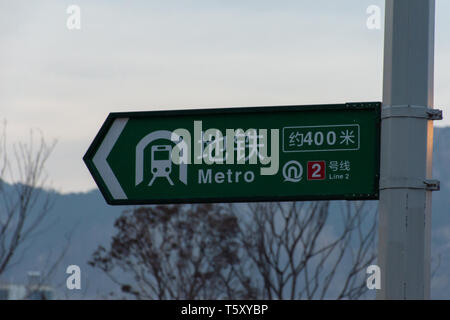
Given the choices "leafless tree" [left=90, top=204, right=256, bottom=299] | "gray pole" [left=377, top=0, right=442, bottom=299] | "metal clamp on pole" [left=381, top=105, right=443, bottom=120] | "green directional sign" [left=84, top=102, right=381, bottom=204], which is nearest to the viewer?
"gray pole" [left=377, top=0, right=442, bottom=299]

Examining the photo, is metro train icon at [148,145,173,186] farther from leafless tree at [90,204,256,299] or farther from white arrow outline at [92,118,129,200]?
leafless tree at [90,204,256,299]

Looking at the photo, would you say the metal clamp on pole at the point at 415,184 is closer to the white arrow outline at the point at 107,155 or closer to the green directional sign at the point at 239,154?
the green directional sign at the point at 239,154

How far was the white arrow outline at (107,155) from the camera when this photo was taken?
575cm

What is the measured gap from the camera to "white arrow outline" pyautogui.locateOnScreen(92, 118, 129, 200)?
5754 mm

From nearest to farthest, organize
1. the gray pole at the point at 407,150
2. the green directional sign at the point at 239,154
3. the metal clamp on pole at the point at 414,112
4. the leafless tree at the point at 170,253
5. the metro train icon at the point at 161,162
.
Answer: the gray pole at the point at 407,150 < the metal clamp on pole at the point at 414,112 < the green directional sign at the point at 239,154 < the metro train icon at the point at 161,162 < the leafless tree at the point at 170,253

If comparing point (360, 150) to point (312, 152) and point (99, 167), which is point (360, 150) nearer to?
point (312, 152)

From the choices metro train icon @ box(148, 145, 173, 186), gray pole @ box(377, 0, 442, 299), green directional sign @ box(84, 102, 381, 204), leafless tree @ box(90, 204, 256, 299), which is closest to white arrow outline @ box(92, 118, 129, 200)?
green directional sign @ box(84, 102, 381, 204)

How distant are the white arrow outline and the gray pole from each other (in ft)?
4.81

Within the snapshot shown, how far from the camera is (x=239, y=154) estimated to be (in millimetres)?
5609

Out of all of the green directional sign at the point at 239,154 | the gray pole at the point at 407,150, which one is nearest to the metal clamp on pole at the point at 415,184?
the gray pole at the point at 407,150
